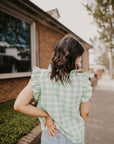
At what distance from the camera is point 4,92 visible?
4.55 meters

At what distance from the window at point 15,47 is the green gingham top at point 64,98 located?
12.6ft

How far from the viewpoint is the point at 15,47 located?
5422mm

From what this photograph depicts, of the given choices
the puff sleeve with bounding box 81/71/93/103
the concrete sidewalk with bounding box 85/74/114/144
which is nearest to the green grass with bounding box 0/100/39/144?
the concrete sidewalk with bounding box 85/74/114/144

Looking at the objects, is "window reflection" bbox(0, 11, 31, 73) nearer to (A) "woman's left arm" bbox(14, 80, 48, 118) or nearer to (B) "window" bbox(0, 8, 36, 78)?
(B) "window" bbox(0, 8, 36, 78)

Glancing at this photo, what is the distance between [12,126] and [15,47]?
342cm

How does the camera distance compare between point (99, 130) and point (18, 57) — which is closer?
point (99, 130)

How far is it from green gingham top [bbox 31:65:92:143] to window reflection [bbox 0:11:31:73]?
4150 millimetres

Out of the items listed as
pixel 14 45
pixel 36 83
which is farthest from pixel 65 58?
pixel 14 45

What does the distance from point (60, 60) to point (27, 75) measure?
15.4 feet

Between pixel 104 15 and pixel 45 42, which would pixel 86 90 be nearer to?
pixel 45 42

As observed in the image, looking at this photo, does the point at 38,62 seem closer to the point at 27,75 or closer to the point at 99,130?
the point at 27,75

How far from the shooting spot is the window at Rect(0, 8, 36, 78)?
487cm

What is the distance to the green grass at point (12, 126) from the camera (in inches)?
94.4

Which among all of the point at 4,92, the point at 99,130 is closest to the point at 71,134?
the point at 99,130
